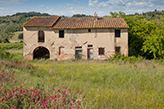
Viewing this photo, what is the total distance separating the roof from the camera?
17031 mm

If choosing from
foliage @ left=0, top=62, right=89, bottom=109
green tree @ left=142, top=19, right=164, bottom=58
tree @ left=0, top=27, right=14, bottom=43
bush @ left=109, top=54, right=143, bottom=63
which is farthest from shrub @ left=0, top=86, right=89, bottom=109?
tree @ left=0, top=27, right=14, bottom=43

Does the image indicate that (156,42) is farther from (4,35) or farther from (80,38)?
(4,35)

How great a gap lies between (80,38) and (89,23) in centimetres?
218

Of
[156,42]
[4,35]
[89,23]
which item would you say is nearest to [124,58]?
[156,42]

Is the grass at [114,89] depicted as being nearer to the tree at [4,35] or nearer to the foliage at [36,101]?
the foliage at [36,101]

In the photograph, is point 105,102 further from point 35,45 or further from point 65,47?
point 35,45

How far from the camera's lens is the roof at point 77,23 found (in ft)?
55.9

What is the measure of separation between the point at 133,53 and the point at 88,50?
267 inches

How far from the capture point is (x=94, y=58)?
56.5ft

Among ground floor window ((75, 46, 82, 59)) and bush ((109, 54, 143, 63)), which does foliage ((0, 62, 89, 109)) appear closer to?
bush ((109, 54, 143, 63))

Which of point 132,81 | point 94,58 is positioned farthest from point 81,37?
point 132,81

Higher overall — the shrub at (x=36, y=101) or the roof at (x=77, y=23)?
the roof at (x=77, y=23)

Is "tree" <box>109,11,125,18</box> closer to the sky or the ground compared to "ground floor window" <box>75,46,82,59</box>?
closer to the sky

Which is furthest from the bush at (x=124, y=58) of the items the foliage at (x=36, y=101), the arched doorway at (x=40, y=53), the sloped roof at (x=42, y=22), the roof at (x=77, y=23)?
the foliage at (x=36, y=101)
